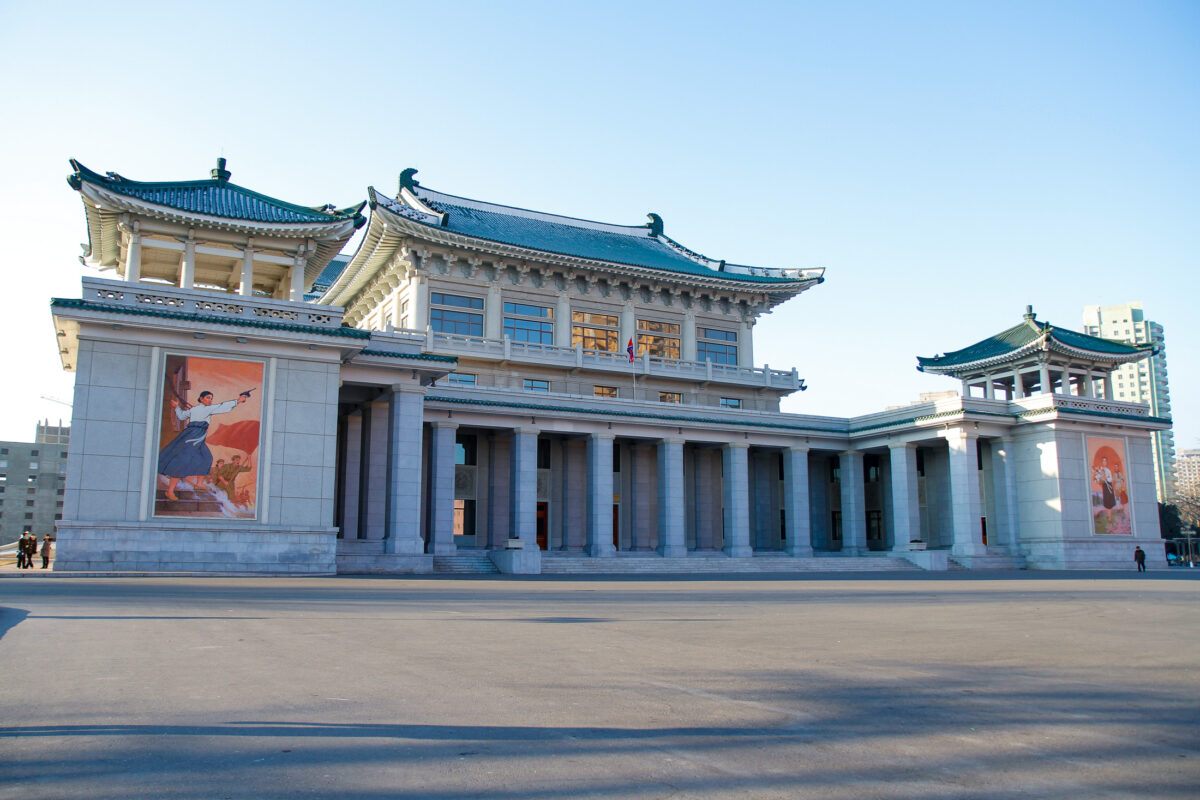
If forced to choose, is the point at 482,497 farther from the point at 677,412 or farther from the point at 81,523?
the point at 81,523

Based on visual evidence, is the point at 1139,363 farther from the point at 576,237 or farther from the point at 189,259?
the point at 189,259

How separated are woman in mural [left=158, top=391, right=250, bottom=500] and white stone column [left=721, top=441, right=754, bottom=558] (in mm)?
24037

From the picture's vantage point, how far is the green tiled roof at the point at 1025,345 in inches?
1757

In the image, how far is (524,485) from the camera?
38312mm

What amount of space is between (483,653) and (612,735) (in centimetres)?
419

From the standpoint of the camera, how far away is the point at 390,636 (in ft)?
37.4

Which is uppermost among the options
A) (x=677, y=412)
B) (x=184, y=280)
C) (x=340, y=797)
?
(x=184, y=280)

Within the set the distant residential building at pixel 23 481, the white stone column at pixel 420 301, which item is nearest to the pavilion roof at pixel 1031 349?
the white stone column at pixel 420 301

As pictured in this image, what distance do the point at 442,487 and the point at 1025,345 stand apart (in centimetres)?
2954

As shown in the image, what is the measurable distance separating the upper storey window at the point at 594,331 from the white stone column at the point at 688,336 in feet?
13.1

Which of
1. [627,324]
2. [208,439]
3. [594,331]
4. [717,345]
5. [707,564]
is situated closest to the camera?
[208,439]

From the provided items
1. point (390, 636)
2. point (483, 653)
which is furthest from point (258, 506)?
point (483, 653)

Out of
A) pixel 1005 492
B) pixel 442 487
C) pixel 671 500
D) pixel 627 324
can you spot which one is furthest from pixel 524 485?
pixel 1005 492

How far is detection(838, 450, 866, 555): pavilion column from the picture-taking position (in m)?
45.2
